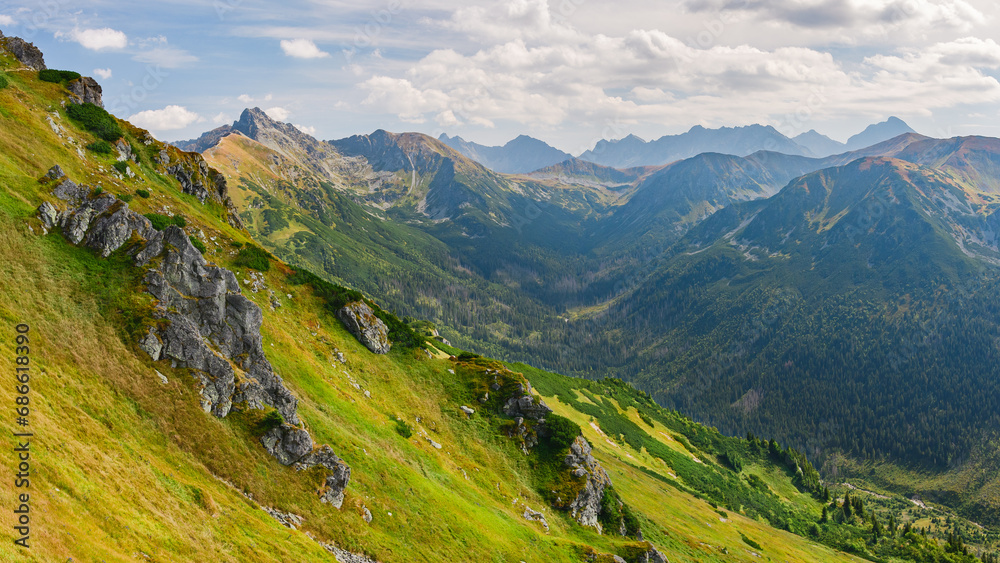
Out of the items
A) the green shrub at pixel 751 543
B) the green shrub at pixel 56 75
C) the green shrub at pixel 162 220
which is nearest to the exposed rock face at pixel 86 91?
the green shrub at pixel 56 75

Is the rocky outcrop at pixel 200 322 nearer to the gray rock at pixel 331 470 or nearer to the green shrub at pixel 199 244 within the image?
the gray rock at pixel 331 470

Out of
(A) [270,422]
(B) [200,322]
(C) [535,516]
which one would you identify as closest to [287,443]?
(A) [270,422]

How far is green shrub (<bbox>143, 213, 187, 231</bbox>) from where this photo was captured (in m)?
62.5

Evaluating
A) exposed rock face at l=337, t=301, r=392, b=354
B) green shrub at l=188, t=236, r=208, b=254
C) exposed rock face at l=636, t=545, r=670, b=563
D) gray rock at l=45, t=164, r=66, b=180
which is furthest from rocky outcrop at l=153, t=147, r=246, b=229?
exposed rock face at l=636, t=545, r=670, b=563

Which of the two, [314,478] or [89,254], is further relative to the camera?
[89,254]

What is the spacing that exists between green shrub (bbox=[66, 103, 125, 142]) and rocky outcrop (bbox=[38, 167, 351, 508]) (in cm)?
3293

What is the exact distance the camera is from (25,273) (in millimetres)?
40938

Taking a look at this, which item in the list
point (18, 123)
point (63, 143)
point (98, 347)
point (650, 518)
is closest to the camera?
point (98, 347)

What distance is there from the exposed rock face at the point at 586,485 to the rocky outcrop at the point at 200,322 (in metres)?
36.6

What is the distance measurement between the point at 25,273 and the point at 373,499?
37.1 m

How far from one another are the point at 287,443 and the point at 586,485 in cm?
4297

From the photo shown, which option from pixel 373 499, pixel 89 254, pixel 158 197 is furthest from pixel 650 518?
pixel 158 197

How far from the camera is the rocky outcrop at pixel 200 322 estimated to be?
43.1m

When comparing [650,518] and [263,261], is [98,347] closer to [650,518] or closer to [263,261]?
[263,261]
